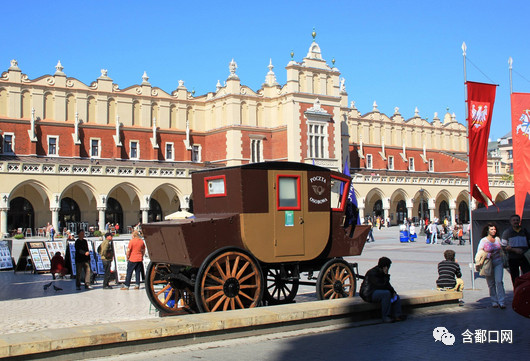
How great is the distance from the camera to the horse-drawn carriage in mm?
8625

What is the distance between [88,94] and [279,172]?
37.2 metres

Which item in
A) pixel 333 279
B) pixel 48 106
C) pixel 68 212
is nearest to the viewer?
pixel 333 279

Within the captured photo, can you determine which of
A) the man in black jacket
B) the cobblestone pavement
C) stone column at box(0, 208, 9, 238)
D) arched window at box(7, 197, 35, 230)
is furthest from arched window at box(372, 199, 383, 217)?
the man in black jacket

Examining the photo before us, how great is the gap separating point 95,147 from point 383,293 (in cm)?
3796

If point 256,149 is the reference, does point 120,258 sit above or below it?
below

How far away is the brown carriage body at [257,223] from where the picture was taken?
8.70 m

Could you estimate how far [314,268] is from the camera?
10.1 metres

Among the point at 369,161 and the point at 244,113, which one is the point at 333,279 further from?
the point at 369,161

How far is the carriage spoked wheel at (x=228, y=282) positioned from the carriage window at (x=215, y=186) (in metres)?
1.10

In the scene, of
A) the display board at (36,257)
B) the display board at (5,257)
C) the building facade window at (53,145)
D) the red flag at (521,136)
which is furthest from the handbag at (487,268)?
the building facade window at (53,145)

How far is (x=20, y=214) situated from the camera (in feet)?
132

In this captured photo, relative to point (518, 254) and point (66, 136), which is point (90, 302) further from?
point (66, 136)

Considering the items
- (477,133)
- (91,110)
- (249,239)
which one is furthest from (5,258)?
(91,110)

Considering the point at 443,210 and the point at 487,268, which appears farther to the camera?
the point at 443,210
